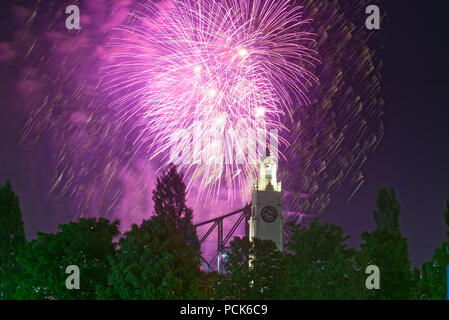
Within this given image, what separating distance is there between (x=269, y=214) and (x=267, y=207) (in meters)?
1.38

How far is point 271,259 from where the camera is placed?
59.1 meters

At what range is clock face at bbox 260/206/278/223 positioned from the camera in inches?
4813

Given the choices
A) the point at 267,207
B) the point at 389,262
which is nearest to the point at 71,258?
the point at 389,262

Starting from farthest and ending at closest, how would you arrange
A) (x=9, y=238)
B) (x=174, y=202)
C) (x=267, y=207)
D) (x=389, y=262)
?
Result: (x=267, y=207) → (x=174, y=202) → (x=9, y=238) → (x=389, y=262)

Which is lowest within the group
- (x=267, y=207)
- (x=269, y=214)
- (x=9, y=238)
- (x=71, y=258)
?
(x=71, y=258)

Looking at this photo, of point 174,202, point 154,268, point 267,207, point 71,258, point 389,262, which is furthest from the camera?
point 267,207

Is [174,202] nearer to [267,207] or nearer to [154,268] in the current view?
[267,207]

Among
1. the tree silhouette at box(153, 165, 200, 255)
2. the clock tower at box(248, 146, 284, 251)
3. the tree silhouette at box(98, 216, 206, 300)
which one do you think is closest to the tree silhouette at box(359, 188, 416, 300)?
the tree silhouette at box(98, 216, 206, 300)

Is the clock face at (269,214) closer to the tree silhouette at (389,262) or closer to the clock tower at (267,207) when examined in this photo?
the clock tower at (267,207)

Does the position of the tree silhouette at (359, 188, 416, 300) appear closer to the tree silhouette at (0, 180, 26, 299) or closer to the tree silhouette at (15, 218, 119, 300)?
the tree silhouette at (15, 218, 119, 300)

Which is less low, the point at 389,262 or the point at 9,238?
the point at 9,238

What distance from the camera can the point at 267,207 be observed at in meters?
123

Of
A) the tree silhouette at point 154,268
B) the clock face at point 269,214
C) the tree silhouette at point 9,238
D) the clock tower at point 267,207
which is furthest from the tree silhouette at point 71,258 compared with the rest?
the clock face at point 269,214

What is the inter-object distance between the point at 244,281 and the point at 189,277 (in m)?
6.11
